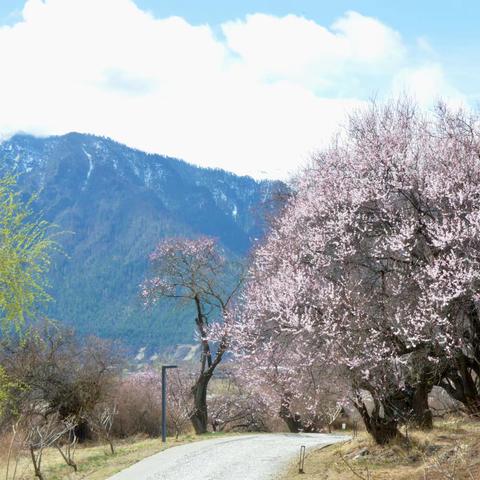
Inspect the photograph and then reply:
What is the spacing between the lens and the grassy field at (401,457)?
1523cm

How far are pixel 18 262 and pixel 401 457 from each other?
381 inches

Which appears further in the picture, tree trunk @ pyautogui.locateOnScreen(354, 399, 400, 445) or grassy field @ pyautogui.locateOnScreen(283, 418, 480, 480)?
tree trunk @ pyautogui.locateOnScreen(354, 399, 400, 445)

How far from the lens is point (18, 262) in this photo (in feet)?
45.0

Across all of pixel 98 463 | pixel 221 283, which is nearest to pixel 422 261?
pixel 98 463

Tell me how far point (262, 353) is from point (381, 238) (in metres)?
4.55

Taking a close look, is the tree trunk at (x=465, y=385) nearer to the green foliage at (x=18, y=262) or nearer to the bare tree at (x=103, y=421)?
the green foliage at (x=18, y=262)

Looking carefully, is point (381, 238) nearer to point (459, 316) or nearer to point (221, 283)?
point (459, 316)

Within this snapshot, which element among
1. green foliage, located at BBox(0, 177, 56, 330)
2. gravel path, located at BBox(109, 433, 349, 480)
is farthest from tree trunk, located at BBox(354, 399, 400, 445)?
green foliage, located at BBox(0, 177, 56, 330)

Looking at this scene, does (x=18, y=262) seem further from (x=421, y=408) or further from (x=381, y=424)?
(x=421, y=408)

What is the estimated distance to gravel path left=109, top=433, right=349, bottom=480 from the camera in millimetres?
19578

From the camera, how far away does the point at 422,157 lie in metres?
19.4

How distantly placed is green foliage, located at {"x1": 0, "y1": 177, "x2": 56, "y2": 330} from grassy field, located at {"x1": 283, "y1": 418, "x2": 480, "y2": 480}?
7.13m

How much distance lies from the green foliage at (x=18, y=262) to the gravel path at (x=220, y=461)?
25.1ft

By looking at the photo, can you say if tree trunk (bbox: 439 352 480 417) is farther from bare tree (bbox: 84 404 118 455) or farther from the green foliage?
bare tree (bbox: 84 404 118 455)
